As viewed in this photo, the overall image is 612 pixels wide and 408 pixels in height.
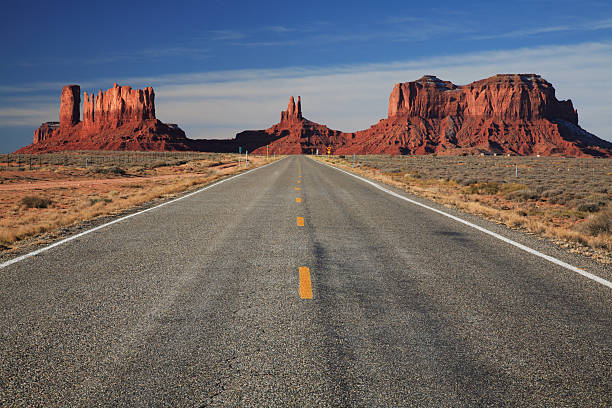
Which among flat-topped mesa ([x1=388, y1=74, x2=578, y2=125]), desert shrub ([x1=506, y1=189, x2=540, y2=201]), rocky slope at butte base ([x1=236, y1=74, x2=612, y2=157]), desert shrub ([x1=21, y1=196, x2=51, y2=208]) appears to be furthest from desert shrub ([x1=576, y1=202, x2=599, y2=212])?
flat-topped mesa ([x1=388, y1=74, x2=578, y2=125])

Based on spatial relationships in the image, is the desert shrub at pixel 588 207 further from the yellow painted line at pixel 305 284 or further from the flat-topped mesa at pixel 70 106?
the flat-topped mesa at pixel 70 106

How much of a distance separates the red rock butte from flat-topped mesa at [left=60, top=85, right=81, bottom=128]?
1.56ft

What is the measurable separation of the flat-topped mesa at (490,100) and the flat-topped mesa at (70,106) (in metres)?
152

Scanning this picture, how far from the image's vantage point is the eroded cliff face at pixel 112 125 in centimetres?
17588

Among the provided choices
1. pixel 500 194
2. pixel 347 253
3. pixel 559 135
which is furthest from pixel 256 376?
pixel 559 135

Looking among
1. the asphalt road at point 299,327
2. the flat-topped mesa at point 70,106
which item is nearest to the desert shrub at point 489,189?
the asphalt road at point 299,327

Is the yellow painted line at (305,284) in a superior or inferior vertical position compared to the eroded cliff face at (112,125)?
inferior

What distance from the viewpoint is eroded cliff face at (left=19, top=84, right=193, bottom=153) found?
176 m

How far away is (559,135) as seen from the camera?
557 feet

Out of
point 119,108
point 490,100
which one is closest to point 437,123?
point 490,100

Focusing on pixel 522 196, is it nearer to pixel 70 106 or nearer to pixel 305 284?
pixel 305 284

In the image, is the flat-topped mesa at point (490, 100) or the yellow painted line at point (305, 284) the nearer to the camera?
the yellow painted line at point (305, 284)

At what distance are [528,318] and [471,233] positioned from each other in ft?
15.8

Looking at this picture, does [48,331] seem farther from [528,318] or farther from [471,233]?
[471,233]
